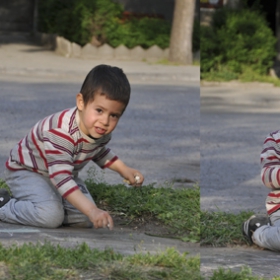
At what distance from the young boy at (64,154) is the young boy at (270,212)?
2.57 ft

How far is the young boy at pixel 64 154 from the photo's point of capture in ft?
12.2

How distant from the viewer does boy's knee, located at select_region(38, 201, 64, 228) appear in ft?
12.5

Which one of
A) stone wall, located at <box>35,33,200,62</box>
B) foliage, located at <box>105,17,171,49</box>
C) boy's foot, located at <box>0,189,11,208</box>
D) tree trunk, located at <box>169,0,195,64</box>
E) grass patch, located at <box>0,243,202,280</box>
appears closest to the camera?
grass patch, located at <box>0,243,202,280</box>

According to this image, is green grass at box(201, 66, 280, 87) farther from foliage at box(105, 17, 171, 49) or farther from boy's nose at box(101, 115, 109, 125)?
boy's nose at box(101, 115, 109, 125)

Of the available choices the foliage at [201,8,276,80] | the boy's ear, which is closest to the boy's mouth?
the boy's ear

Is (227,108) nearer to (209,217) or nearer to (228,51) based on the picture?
(228,51)

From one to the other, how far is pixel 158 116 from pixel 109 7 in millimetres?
9238

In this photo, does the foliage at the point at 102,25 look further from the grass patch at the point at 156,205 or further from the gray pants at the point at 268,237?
the gray pants at the point at 268,237

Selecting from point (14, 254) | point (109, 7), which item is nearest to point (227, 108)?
point (109, 7)

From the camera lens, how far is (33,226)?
3826 millimetres

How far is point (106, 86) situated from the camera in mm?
3721

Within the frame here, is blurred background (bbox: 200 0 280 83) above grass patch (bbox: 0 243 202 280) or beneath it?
above

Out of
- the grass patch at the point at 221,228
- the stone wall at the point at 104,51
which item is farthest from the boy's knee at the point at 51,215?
the stone wall at the point at 104,51

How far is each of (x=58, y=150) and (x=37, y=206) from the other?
1.07 feet
